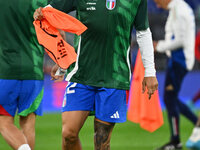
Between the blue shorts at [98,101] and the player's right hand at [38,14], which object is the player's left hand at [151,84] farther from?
the player's right hand at [38,14]

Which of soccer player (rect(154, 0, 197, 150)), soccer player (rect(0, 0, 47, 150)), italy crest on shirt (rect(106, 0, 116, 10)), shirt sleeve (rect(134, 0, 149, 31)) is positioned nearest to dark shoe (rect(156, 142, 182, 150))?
soccer player (rect(154, 0, 197, 150))

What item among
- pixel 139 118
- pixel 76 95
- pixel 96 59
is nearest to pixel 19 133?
pixel 76 95

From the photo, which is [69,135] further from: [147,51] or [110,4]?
[110,4]

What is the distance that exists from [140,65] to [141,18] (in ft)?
10.5

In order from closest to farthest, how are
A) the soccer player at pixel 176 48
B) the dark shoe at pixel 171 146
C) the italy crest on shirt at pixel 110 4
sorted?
the italy crest on shirt at pixel 110 4 < the dark shoe at pixel 171 146 < the soccer player at pixel 176 48

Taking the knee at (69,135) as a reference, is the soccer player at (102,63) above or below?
above

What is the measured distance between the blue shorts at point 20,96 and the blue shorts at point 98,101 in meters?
0.64

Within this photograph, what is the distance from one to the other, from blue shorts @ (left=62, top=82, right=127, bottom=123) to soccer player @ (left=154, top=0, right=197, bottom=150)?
3168 millimetres

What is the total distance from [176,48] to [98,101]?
11.5ft

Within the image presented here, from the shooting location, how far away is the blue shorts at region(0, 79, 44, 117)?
564 cm

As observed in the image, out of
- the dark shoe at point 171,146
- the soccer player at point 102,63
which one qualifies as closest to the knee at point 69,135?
the soccer player at point 102,63

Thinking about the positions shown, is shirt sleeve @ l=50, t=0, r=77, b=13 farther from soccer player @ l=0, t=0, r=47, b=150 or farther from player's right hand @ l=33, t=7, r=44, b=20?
soccer player @ l=0, t=0, r=47, b=150

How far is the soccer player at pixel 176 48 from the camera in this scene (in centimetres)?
833

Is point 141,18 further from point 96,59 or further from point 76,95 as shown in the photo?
point 76,95
